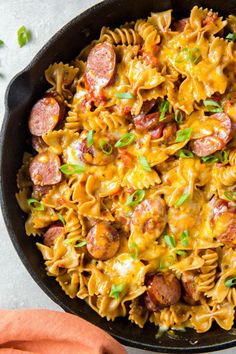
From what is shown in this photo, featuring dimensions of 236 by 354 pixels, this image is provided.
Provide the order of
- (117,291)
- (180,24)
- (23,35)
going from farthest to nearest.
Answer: (23,35) → (180,24) → (117,291)

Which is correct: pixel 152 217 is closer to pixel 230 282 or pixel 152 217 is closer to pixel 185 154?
pixel 185 154

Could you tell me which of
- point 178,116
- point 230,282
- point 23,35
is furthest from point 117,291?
point 23,35

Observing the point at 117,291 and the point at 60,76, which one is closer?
the point at 117,291

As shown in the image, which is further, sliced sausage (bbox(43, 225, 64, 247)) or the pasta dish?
sliced sausage (bbox(43, 225, 64, 247))

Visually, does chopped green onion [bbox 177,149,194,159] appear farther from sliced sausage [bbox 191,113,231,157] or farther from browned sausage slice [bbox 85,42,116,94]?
browned sausage slice [bbox 85,42,116,94]

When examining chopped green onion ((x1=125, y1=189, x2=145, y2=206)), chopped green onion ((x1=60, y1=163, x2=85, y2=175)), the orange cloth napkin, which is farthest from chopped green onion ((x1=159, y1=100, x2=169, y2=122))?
the orange cloth napkin

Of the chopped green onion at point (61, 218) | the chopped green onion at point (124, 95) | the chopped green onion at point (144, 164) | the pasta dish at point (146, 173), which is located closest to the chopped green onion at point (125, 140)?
the pasta dish at point (146, 173)

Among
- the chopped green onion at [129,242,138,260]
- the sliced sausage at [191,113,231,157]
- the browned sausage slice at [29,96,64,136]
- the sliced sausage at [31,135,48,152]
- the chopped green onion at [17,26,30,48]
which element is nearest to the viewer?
the sliced sausage at [191,113,231,157]
